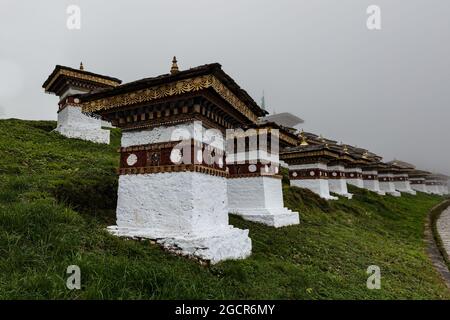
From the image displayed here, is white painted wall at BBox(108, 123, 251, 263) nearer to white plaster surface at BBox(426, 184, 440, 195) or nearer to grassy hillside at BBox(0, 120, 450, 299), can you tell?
grassy hillside at BBox(0, 120, 450, 299)

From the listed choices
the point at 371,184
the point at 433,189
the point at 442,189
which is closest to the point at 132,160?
the point at 371,184

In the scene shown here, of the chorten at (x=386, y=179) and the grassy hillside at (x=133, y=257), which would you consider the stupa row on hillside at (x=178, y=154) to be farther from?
the chorten at (x=386, y=179)

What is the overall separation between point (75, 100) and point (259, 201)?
13.5 metres

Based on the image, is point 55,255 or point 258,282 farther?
point 258,282

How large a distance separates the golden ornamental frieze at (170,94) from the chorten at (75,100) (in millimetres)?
11988

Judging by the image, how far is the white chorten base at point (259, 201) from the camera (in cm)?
1166

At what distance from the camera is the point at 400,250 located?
11.4m

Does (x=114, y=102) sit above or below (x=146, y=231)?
above

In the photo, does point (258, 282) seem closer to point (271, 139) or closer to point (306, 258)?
point (306, 258)

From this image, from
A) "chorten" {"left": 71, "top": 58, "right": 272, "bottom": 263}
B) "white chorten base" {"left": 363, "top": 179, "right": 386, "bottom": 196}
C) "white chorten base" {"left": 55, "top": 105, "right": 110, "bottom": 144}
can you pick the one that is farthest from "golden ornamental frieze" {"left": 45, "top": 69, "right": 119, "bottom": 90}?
"white chorten base" {"left": 363, "top": 179, "right": 386, "bottom": 196}

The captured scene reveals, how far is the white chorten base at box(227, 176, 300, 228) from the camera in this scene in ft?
38.3

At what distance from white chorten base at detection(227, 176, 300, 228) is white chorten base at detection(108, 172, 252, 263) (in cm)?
425

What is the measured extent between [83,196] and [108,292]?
4.42 meters
